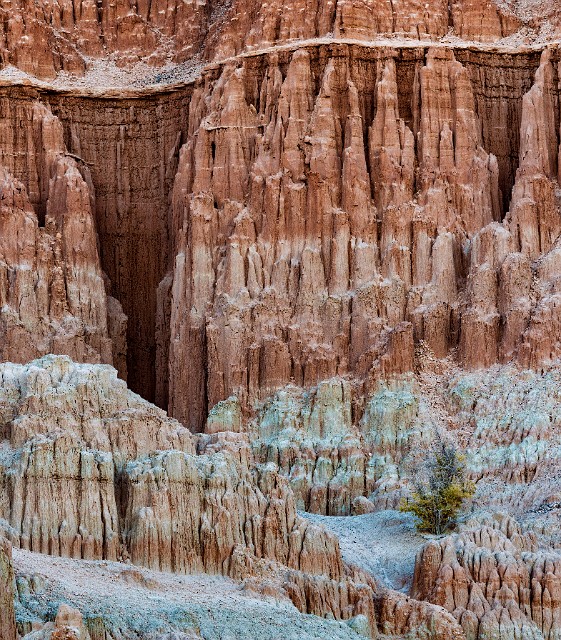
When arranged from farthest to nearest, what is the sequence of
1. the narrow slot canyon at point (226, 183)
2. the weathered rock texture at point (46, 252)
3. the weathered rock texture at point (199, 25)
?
the weathered rock texture at point (199, 25)
the weathered rock texture at point (46, 252)
the narrow slot canyon at point (226, 183)

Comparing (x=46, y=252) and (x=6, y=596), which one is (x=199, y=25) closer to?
(x=46, y=252)

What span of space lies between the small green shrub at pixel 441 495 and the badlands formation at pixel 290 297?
0.92m

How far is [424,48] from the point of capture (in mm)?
126812

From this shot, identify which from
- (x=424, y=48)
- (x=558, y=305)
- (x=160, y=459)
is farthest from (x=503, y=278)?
(x=160, y=459)

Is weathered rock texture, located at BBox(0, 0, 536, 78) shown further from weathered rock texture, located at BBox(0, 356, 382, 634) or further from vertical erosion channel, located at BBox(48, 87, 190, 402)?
weathered rock texture, located at BBox(0, 356, 382, 634)

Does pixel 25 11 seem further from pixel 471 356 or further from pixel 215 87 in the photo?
pixel 471 356

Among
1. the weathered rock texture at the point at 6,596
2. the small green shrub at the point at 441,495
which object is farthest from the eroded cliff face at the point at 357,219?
the weathered rock texture at the point at 6,596

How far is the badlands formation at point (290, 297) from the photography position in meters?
96.7

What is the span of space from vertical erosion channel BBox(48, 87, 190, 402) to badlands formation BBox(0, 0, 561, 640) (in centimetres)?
14

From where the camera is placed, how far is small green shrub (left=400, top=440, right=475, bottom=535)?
345 feet

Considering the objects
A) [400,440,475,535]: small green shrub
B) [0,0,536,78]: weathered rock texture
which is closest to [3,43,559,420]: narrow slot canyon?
[0,0,536,78]: weathered rock texture

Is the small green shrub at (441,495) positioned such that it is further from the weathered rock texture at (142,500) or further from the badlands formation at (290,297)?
the weathered rock texture at (142,500)

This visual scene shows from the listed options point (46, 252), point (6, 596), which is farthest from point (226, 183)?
point (6, 596)

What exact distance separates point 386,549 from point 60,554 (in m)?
16.1
